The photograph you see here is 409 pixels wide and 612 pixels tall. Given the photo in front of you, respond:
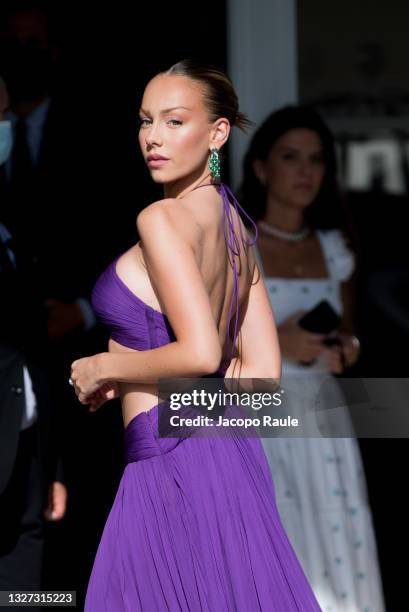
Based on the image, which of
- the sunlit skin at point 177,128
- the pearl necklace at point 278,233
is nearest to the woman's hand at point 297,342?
the pearl necklace at point 278,233

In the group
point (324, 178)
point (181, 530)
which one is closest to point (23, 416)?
point (181, 530)

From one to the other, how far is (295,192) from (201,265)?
1420mm

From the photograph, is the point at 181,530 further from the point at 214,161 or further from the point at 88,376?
the point at 214,161

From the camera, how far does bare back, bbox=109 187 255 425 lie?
7.60 ft

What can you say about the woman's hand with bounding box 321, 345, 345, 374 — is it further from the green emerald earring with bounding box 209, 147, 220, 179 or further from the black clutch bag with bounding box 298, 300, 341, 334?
the green emerald earring with bounding box 209, 147, 220, 179

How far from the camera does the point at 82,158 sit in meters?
4.20

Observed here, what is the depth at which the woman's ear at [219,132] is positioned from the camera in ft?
7.93

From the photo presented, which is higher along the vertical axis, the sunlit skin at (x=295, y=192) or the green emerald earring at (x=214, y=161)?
the sunlit skin at (x=295, y=192)

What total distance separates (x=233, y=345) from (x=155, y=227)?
416 millimetres

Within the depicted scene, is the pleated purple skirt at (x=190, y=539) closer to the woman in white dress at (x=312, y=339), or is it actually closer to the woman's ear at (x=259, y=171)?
the woman in white dress at (x=312, y=339)

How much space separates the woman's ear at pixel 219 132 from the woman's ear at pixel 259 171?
1334 mm

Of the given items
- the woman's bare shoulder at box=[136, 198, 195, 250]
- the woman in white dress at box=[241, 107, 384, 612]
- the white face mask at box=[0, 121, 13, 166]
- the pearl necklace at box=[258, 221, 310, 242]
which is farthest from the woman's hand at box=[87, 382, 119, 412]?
the pearl necklace at box=[258, 221, 310, 242]

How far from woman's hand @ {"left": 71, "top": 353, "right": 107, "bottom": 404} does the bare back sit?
0.36 feet

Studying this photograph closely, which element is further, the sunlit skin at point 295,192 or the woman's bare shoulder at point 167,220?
the sunlit skin at point 295,192
